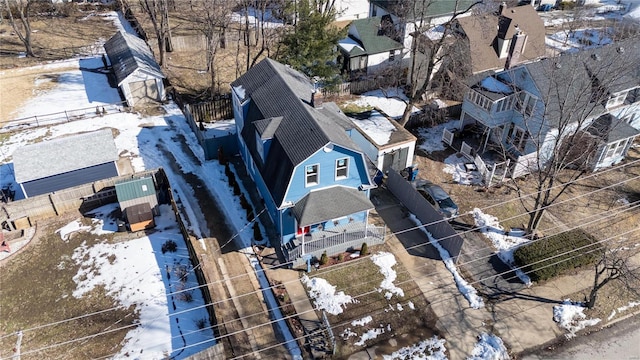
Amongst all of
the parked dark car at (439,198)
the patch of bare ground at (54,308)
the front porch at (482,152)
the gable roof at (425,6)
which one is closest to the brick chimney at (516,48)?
the gable roof at (425,6)

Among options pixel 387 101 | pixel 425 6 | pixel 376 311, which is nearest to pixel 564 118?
pixel 387 101

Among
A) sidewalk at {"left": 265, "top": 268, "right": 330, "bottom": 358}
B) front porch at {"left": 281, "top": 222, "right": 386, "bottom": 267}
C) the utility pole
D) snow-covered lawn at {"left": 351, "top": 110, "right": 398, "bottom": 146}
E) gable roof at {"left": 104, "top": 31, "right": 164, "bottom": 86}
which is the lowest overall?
the utility pole

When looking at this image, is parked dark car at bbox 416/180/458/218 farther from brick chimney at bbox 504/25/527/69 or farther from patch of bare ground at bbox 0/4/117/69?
patch of bare ground at bbox 0/4/117/69

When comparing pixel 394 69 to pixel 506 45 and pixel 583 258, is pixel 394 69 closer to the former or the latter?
pixel 506 45

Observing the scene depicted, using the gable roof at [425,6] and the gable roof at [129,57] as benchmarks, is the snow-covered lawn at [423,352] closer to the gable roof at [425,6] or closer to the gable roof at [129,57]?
the gable roof at [129,57]

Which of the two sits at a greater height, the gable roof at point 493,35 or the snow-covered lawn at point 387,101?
the gable roof at point 493,35

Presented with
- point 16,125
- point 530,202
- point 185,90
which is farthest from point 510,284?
point 16,125

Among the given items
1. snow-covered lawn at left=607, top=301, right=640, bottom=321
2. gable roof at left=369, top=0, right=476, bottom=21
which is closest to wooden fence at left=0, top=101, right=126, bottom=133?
gable roof at left=369, top=0, right=476, bottom=21
